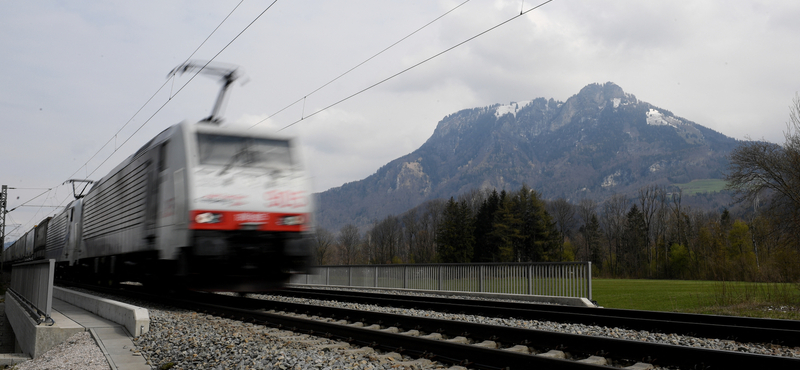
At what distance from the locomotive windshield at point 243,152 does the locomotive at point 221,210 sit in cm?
2

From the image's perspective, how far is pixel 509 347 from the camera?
671cm

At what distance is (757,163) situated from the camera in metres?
31.9

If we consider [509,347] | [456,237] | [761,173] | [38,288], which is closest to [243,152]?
[38,288]

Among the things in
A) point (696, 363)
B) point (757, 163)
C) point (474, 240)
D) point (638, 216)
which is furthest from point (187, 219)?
point (638, 216)

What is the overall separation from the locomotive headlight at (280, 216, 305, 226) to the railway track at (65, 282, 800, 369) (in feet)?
6.51

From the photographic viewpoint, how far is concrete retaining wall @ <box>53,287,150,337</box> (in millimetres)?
8102

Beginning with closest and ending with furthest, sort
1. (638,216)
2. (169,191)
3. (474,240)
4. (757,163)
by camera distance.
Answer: (169,191)
(757,163)
(474,240)
(638,216)

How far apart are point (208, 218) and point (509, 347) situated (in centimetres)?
604

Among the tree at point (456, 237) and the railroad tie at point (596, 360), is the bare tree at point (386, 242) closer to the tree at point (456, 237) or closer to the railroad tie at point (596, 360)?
the tree at point (456, 237)

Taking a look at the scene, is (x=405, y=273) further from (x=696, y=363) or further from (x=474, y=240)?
(x=474, y=240)

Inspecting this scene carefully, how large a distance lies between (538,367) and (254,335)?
14.4 ft

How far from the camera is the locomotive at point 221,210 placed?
10023 millimetres

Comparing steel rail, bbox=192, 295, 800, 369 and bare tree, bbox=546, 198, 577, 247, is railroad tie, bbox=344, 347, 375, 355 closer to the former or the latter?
steel rail, bbox=192, 295, 800, 369

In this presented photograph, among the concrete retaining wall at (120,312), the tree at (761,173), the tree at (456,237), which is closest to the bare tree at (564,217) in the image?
the tree at (456,237)
